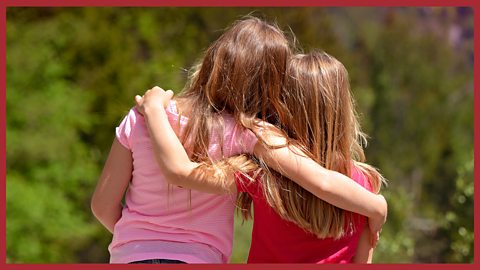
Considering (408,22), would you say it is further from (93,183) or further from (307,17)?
(93,183)

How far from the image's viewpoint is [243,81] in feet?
9.45

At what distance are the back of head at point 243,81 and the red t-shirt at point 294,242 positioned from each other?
10.6 inches

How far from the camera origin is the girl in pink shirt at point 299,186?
2.81m

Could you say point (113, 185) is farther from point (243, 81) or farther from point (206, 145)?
point (243, 81)

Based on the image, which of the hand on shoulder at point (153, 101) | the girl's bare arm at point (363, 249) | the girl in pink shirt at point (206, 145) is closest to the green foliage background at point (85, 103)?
the girl's bare arm at point (363, 249)

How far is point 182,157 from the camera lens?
9.14 feet

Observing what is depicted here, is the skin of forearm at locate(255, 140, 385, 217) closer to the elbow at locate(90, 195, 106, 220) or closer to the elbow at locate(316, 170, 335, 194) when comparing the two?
the elbow at locate(316, 170, 335, 194)

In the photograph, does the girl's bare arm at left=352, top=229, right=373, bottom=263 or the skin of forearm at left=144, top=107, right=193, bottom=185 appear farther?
the girl's bare arm at left=352, top=229, right=373, bottom=263

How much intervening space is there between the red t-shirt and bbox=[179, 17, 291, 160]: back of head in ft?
0.88

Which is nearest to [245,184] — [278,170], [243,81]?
[278,170]

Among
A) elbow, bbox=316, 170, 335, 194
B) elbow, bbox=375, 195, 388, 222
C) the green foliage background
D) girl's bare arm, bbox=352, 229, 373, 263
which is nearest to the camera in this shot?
elbow, bbox=316, 170, 335, 194

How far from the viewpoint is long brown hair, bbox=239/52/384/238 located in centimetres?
282

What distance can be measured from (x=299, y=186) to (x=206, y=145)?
12.6 inches

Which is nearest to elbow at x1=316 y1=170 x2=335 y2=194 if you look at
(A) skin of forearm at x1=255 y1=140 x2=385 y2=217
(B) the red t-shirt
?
(A) skin of forearm at x1=255 y1=140 x2=385 y2=217
